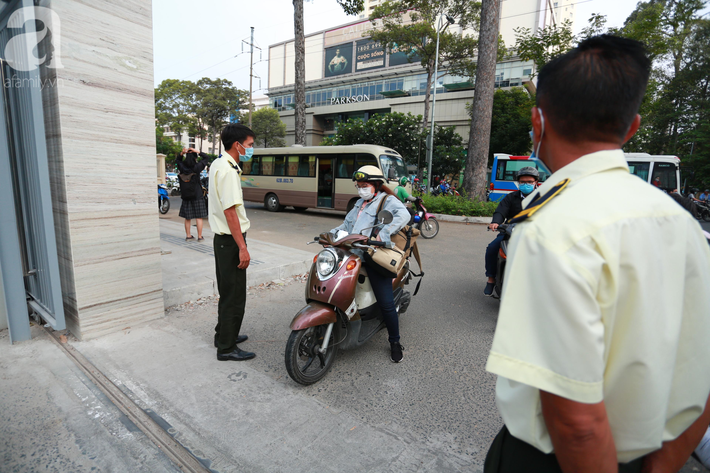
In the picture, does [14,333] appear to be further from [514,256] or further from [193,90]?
[193,90]

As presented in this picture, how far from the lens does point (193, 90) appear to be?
1708 inches

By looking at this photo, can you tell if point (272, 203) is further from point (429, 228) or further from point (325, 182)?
point (429, 228)

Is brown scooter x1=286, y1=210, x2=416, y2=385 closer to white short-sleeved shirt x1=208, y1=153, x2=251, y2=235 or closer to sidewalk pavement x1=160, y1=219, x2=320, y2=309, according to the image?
white short-sleeved shirt x1=208, y1=153, x2=251, y2=235

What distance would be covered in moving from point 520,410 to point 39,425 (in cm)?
279

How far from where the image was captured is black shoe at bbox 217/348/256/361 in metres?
3.20

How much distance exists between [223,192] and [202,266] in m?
2.87

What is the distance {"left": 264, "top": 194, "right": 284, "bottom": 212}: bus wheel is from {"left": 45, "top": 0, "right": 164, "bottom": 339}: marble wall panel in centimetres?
1250

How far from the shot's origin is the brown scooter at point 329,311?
9.11 feet

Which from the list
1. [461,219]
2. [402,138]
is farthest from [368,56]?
[461,219]

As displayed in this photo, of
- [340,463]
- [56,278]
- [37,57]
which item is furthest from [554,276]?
[37,57]

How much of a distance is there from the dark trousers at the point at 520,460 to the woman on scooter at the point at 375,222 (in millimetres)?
2211

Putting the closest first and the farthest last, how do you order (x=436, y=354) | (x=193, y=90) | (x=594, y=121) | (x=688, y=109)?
(x=594, y=121) < (x=436, y=354) < (x=688, y=109) < (x=193, y=90)

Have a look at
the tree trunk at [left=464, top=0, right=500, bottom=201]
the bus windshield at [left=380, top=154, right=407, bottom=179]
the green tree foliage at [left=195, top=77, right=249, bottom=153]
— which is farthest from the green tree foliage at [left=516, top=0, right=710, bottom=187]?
the green tree foliage at [left=195, top=77, right=249, bottom=153]

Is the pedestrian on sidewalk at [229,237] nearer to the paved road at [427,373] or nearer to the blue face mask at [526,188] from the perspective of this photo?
the paved road at [427,373]
